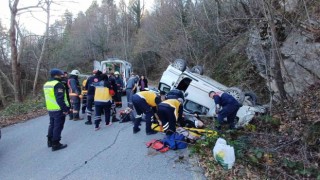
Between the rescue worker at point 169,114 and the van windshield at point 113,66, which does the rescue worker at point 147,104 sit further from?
the van windshield at point 113,66

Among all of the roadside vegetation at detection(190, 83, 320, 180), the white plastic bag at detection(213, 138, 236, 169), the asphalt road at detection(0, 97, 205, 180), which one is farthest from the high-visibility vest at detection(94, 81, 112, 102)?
the white plastic bag at detection(213, 138, 236, 169)

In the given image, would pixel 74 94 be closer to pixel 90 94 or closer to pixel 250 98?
pixel 90 94

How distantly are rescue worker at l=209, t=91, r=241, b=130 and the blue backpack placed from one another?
1.55 m

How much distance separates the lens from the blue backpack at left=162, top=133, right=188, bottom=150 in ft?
21.3

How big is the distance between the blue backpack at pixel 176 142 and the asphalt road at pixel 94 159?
125 mm

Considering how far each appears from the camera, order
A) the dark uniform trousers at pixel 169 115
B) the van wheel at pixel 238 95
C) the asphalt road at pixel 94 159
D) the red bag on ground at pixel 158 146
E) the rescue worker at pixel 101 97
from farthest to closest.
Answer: the van wheel at pixel 238 95
the rescue worker at pixel 101 97
the dark uniform trousers at pixel 169 115
the red bag on ground at pixel 158 146
the asphalt road at pixel 94 159

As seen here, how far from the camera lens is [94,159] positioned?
621 centimetres

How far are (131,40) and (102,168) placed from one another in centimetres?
3965

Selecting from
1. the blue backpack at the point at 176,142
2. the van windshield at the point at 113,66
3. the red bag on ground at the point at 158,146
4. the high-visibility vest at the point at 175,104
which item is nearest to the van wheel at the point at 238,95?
Result: the high-visibility vest at the point at 175,104

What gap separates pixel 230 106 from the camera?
312 inches

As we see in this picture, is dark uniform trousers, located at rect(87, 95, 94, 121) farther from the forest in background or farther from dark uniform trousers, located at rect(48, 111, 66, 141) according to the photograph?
the forest in background

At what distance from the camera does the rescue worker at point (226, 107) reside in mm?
7934

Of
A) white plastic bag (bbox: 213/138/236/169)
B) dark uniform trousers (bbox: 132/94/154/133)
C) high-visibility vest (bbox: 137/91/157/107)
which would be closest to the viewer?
white plastic bag (bbox: 213/138/236/169)

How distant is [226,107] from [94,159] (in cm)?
369
